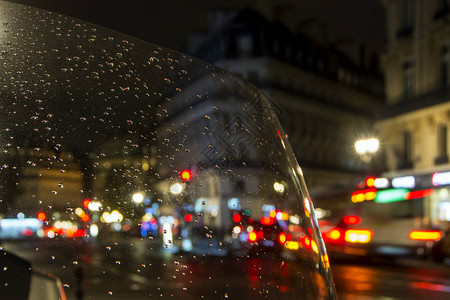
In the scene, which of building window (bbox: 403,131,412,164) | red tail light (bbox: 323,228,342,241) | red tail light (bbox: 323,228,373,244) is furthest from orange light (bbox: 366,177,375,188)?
building window (bbox: 403,131,412,164)

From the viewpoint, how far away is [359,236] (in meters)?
20.8

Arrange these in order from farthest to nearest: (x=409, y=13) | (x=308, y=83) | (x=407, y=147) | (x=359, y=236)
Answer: (x=308, y=83) < (x=407, y=147) < (x=409, y=13) < (x=359, y=236)

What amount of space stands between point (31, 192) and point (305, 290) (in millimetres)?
798

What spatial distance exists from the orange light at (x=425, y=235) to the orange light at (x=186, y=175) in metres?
18.6

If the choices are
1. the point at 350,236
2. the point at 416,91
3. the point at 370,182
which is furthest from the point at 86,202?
the point at 416,91

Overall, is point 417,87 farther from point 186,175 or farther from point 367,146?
point 186,175

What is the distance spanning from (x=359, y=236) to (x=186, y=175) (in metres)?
19.8

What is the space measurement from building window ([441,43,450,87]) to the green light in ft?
32.2

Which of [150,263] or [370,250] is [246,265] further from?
[370,250]

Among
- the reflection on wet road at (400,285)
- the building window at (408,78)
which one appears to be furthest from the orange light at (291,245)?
the building window at (408,78)

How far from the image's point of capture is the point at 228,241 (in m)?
A: 1.67

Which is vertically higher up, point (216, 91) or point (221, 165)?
point (216, 91)

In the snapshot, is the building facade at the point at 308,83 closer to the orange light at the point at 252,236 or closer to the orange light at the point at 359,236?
the orange light at the point at 359,236

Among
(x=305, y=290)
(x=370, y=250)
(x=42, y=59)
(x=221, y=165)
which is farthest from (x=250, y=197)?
(x=370, y=250)
